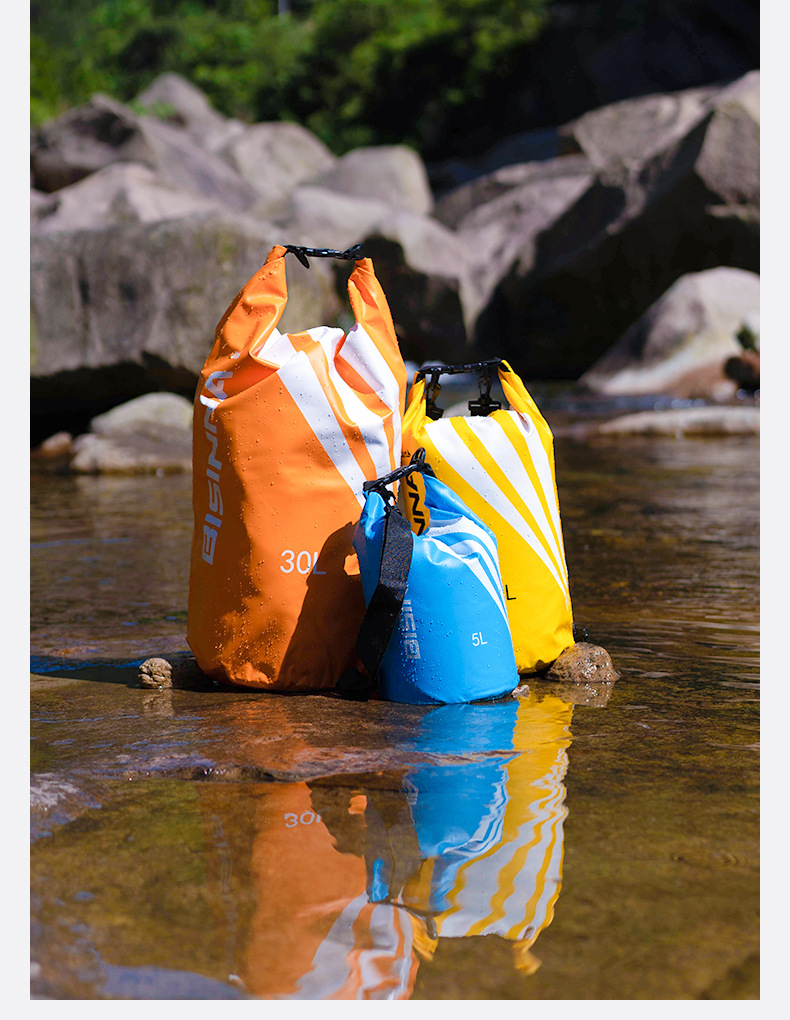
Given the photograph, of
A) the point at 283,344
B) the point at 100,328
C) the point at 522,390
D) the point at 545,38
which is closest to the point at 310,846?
the point at 283,344

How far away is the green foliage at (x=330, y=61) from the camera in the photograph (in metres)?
26.1

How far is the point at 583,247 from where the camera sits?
14859 millimetres

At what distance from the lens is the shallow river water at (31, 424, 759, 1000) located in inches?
47.1

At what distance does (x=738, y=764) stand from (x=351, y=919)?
0.81 meters

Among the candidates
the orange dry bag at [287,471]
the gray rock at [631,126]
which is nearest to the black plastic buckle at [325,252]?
the orange dry bag at [287,471]

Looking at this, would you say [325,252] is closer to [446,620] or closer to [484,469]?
[484,469]

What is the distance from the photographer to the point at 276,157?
2109 centimetres

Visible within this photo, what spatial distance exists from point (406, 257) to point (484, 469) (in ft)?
40.2

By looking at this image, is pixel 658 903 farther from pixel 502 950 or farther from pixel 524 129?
pixel 524 129

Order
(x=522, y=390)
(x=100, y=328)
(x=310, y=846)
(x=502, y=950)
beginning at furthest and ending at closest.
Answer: (x=100, y=328), (x=522, y=390), (x=310, y=846), (x=502, y=950)

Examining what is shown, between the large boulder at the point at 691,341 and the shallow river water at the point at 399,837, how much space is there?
886cm

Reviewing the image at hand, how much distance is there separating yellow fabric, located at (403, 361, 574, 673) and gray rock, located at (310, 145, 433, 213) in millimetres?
17027

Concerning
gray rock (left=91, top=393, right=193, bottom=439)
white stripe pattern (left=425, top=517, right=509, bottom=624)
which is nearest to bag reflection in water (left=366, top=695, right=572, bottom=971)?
white stripe pattern (left=425, top=517, right=509, bottom=624)

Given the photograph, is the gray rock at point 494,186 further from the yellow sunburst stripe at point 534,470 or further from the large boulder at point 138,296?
the yellow sunburst stripe at point 534,470
